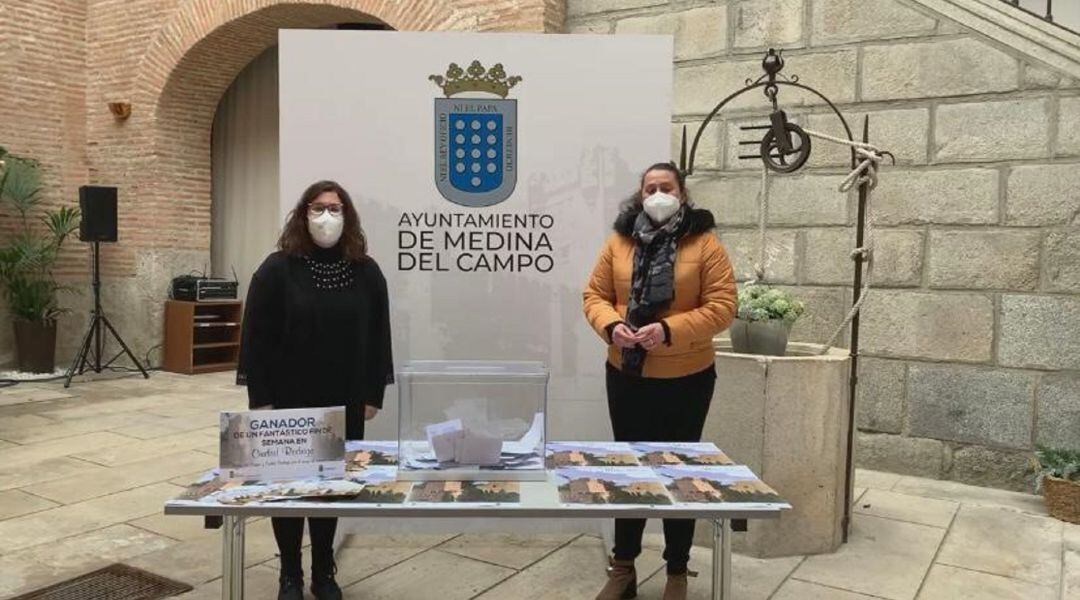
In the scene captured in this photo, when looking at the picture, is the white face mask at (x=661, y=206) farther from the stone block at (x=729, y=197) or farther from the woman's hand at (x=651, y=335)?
the stone block at (x=729, y=197)

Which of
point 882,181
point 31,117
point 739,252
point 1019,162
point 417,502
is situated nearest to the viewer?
point 417,502

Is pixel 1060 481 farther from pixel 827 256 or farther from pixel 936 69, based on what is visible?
pixel 936 69

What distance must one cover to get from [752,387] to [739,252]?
1940 mm

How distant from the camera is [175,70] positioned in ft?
Answer: 26.4

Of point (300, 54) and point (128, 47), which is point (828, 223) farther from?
point (128, 47)

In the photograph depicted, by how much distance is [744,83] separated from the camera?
16.5 feet

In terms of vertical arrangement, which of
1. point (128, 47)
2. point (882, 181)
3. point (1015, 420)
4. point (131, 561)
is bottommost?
point (131, 561)

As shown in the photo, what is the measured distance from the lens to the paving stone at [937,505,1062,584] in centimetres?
321

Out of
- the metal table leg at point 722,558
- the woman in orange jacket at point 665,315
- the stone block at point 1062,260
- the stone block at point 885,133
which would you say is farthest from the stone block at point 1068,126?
the metal table leg at point 722,558

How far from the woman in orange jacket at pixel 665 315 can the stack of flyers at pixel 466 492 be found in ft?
2.33

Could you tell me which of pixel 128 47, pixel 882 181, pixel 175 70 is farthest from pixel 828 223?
pixel 128 47

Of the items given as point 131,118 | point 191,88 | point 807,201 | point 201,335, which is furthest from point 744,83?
point 131,118

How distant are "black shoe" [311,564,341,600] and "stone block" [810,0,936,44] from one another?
3824 mm

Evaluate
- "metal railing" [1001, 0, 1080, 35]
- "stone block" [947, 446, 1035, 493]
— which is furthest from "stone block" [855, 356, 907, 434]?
"metal railing" [1001, 0, 1080, 35]
